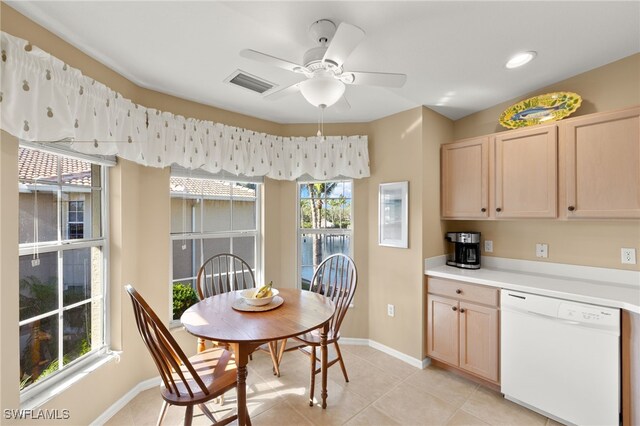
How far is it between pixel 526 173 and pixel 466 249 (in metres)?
0.84

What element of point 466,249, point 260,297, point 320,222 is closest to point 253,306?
point 260,297

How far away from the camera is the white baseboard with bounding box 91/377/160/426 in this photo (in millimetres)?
1852

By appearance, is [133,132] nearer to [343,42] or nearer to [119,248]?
[119,248]

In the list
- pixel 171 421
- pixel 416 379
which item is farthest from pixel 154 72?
pixel 416 379

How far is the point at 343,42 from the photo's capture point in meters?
1.20

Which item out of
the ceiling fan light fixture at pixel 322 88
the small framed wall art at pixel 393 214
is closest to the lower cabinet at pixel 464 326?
the small framed wall art at pixel 393 214

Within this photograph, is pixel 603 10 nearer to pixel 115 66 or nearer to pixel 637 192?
pixel 637 192

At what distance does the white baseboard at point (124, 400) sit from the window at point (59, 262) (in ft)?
1.36

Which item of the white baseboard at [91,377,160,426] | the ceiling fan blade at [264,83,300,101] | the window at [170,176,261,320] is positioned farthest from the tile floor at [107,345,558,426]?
the ceiling fan blade at [264,83,300,101]

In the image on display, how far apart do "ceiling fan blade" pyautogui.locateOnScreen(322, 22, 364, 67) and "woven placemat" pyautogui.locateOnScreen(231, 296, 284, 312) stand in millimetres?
1598

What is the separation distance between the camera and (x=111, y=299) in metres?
2.06

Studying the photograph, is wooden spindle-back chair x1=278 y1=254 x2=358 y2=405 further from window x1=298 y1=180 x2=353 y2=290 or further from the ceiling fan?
the ceiling fan

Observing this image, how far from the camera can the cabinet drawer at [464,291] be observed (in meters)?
2.19

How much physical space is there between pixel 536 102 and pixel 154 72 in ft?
9.94
